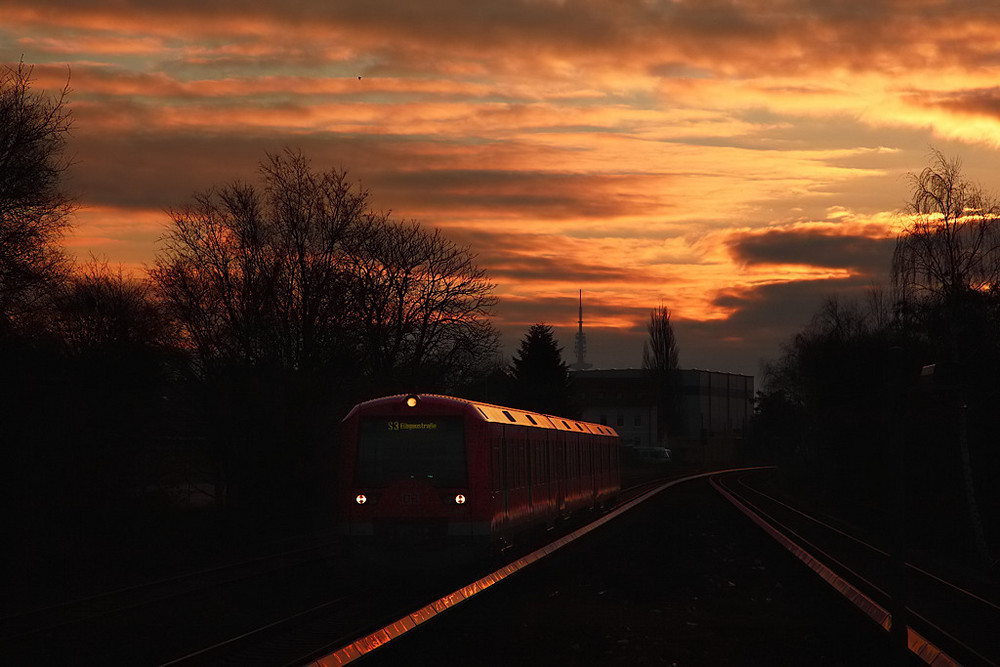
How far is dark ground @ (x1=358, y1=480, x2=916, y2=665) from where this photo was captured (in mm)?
11719

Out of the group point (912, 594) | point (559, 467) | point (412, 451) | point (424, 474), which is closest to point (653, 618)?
point (424, 474)

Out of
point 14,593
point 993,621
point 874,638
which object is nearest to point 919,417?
point 993,621

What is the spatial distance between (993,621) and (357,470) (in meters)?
10.3

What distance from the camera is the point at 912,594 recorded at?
62.5 ft

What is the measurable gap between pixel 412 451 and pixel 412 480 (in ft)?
1.78

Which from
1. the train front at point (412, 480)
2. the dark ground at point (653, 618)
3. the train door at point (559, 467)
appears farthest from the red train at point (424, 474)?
the train door at point (559, 467)

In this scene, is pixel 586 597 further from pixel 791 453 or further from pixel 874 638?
pixel 791 453

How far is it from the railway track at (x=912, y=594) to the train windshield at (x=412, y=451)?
676 cm

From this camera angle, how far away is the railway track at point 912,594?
1191cm

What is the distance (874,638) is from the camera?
1291 cm

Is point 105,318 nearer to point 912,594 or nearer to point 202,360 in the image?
point 202,360

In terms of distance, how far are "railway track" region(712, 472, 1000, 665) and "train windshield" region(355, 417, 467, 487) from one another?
6763 millimetres

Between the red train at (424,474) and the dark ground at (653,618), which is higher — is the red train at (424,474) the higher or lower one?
the higher one

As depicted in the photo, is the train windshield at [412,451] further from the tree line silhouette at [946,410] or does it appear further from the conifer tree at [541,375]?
the conifer tree at [541,375]
